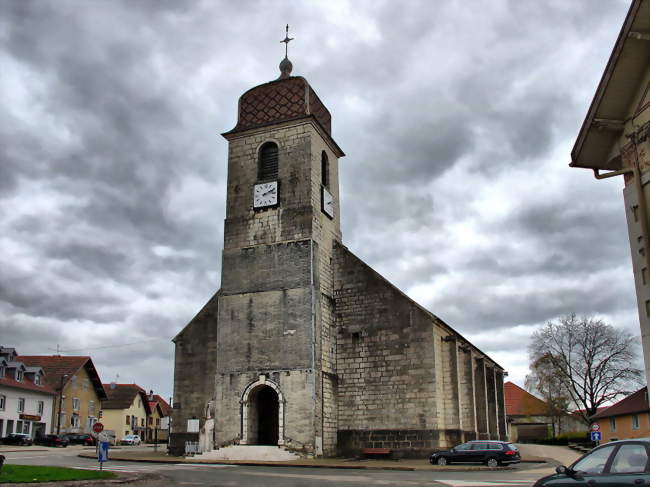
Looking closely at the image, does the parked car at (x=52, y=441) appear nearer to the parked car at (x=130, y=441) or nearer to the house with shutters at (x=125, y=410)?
the parked car at (x=130, y=441)

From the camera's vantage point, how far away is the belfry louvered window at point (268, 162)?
94.4 ft

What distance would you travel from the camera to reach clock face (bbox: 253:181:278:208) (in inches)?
1098

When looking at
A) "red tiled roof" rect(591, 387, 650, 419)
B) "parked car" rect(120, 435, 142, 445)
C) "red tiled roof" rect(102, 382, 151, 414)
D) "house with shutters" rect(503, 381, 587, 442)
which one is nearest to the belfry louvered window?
"red tiled roof" rect(591, 387, 650, 419)

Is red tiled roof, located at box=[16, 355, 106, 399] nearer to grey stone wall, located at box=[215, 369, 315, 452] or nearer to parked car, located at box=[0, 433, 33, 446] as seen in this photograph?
parked car, located at box=[0, 433, 33, 446]

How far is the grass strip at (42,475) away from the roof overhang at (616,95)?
11725 millimetres

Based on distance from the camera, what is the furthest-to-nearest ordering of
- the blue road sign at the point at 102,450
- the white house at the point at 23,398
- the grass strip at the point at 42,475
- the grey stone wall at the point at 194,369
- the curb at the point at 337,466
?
the white house at the point at 23,398 → the grey stone wall at the point at 194,369 → the curb at the point at 337,466 → the blue road sign at the point at 102,450 → the grass strip at the point at 42,475

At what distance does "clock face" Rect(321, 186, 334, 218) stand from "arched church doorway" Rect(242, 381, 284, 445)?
8189 millimetres

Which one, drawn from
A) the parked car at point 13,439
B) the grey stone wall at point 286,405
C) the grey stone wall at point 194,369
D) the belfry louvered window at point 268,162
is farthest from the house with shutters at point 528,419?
the parked car at point 13,439

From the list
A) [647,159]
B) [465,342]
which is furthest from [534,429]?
[647,159]

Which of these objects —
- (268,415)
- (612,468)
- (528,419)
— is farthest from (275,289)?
(528,419)

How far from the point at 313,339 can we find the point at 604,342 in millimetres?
28627

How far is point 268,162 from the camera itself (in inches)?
1145

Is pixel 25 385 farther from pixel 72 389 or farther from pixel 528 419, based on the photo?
pixel 528 419

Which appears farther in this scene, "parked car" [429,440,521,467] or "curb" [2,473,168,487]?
"parked car" [429,440,521,467]
